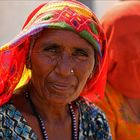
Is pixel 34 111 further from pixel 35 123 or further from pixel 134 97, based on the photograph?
pixel 134 97

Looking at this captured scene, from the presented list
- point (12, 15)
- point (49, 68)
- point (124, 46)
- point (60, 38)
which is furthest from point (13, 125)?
point (12, 15)

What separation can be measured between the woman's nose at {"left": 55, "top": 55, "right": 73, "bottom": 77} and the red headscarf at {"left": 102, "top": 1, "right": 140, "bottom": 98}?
1160 millimetres

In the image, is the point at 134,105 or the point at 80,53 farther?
the point at 134,105

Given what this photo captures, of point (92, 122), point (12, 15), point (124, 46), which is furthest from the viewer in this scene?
point (12, 15)

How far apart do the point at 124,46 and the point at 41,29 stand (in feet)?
4.13

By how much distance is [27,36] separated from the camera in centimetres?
243

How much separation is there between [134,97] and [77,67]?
127 centimetres

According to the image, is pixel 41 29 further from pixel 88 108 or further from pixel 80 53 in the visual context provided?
pixel 88 108

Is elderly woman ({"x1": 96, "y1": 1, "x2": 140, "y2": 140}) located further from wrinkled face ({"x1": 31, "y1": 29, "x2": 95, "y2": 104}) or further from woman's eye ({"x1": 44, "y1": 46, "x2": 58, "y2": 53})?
woman's eye ({"x1": 44, "y1": 46, "x2": 58, "y2": 53})

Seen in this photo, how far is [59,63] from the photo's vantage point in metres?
2.42

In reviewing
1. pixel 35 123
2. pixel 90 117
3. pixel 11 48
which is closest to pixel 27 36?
pixel 11 48

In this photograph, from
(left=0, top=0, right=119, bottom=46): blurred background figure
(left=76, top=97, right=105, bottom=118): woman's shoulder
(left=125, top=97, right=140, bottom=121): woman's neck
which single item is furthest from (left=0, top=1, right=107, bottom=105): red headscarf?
(left=0, top=0, right=119, bottom=46): blurred background figure

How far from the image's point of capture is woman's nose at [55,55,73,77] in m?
2.40

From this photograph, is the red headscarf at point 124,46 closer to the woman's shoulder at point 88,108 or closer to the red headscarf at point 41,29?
the woman's shoulder at point 88,108
